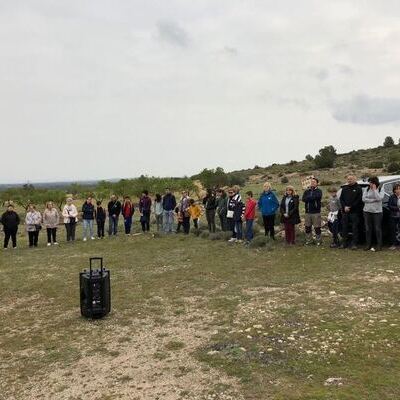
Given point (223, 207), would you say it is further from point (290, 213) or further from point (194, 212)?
point (290, 213)

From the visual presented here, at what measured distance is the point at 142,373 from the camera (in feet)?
20.0

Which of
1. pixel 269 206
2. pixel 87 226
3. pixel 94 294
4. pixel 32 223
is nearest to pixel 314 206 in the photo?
pixel 269 206

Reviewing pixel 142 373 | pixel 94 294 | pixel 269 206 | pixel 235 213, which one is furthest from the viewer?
pixel 235 213

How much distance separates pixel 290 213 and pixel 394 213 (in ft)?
9.09

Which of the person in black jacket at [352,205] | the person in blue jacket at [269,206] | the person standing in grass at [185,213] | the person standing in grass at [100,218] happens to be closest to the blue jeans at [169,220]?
the person standing in grass at [185,213]

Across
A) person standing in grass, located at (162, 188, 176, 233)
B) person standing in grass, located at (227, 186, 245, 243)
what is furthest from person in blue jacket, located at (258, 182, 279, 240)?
person standing in grass, located at (162, 188, 176, 233)

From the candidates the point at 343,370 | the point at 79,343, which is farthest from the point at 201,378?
the point at 79,343

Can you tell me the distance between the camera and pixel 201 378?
5.88 metres

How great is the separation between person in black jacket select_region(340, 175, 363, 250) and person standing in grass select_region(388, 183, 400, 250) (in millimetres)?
737

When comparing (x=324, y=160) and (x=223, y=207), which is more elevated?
(x=324, y=160)

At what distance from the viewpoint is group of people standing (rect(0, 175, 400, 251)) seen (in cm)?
1278

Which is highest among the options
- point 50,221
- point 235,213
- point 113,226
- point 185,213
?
point 235,213

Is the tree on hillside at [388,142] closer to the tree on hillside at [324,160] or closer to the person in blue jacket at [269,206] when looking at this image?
the tree on hillside at [324,160]

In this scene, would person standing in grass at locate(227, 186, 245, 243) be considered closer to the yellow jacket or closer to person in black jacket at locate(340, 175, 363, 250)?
the yellow jacket
